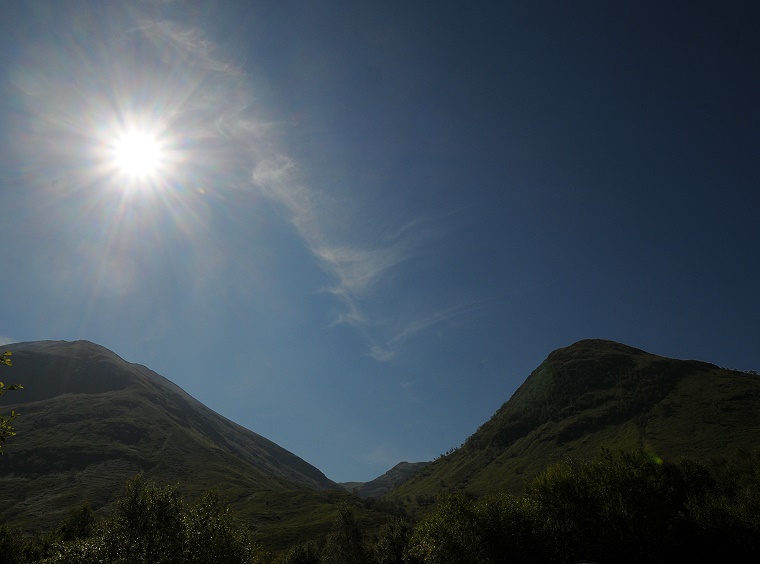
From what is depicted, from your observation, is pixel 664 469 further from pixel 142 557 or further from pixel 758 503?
pixel 142 557

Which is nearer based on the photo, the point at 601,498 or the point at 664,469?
the point at 601,498

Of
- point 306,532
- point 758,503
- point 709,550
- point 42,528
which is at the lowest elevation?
point 709,550

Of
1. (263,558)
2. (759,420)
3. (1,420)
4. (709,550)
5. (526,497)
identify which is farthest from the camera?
(759,420)

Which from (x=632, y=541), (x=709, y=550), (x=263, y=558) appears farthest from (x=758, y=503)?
(x=263, y=558)

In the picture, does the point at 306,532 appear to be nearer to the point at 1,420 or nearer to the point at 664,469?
the point at 664,469

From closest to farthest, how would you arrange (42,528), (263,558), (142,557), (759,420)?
(142,557)
(263,558)
(42,528)
(759,420)

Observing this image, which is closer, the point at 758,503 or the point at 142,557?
the point at 142,557

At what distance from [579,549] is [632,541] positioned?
728 cm

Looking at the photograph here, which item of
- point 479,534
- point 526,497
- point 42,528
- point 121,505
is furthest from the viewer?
point 42,528

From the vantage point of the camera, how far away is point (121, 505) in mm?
37750

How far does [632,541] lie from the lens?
57.1 metres

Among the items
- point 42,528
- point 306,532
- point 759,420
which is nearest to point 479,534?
point 306,532

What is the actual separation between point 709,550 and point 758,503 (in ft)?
32.2

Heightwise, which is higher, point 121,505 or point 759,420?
point 759,420
